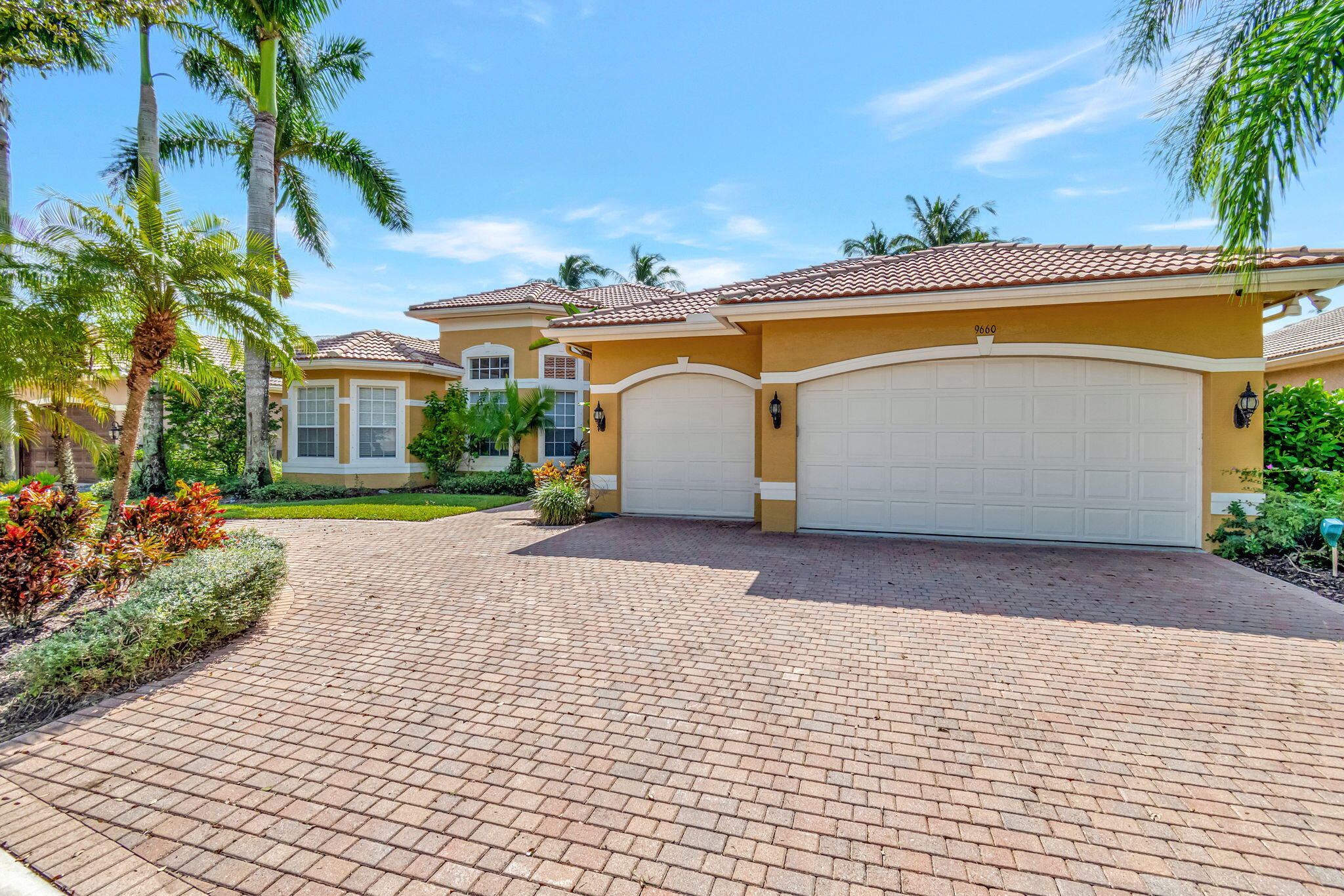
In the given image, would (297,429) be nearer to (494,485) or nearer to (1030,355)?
(494,485)

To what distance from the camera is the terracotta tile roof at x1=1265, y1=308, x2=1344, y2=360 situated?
14.2m

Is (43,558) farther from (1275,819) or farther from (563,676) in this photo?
(1275,819)

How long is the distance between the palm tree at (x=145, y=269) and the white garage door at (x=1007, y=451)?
8102mm

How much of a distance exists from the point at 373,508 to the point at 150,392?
7.45m

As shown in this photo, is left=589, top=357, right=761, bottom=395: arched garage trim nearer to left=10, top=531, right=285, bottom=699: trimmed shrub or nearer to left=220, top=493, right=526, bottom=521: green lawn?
left=220, top=493, right=526, bottom=521: green lawn

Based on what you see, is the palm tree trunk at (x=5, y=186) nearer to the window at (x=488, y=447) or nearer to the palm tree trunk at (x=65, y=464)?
the palm tree trunk at (x=65, y=464)

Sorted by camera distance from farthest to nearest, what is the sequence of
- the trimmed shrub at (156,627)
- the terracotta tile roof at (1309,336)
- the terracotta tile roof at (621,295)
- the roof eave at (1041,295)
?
the terracotta tile roof at (621,295)
the terracotta tile roof at (1309,336)
the roof eave at (1041,295)
the trimmed shrub at (156,627)

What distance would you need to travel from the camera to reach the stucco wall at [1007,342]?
797 centimetres

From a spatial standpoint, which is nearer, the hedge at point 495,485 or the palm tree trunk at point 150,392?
the palm tree trunk at point 150,392

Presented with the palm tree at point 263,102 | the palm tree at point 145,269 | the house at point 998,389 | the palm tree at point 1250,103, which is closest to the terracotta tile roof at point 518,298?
the palm tree at point 263,102

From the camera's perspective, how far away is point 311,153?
16.7 m

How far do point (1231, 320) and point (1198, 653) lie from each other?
227 inches

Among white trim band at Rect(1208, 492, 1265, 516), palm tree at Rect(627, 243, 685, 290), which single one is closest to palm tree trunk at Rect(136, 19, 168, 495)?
white trim band at Rect(1208, 492, 1265, 516)

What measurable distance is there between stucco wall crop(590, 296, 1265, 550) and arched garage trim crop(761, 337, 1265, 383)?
0.06m
